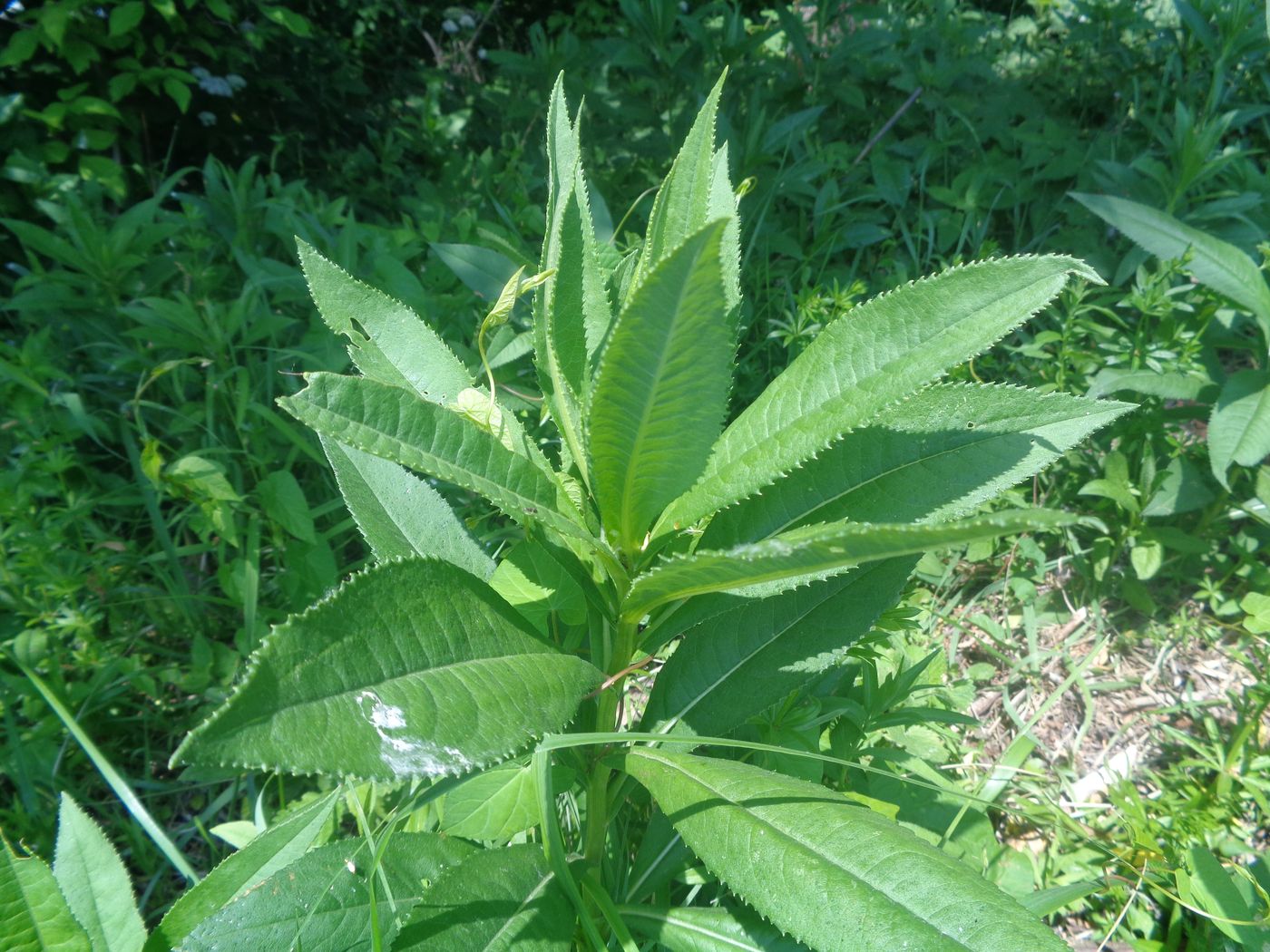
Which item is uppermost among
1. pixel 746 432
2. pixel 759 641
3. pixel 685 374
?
pixel 685 374

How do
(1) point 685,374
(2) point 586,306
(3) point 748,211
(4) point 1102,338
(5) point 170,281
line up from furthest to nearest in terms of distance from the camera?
(3) point 748,211, (5) point 170,281, (4) point 1102,338, (2) point 586,306, (1) point 685,374

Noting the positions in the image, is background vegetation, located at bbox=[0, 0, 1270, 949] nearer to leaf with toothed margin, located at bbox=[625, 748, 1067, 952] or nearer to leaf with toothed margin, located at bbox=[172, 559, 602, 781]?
leaf with toothed margin, located at bbox=[625, 748, 1067, 952]

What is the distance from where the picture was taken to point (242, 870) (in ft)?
4.14

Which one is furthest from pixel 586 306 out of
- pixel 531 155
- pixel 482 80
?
pixel 482 80

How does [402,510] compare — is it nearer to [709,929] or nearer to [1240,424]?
[709,929]

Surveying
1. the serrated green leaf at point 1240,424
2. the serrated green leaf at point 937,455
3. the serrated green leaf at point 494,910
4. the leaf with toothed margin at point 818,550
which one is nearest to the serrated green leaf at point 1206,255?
the serrated green leaf at point 1240,424

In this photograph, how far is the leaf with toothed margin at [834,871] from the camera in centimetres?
89

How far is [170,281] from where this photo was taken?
2910mm

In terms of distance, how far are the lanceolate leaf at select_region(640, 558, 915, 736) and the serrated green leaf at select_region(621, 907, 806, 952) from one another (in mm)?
248

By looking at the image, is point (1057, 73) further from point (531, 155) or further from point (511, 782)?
point (511, 782)

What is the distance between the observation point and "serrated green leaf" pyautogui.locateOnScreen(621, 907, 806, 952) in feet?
3.82

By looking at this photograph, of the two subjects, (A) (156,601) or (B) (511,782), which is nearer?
(B) (511,782)

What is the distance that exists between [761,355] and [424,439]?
2.06 metres

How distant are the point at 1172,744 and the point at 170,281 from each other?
10.7ft
